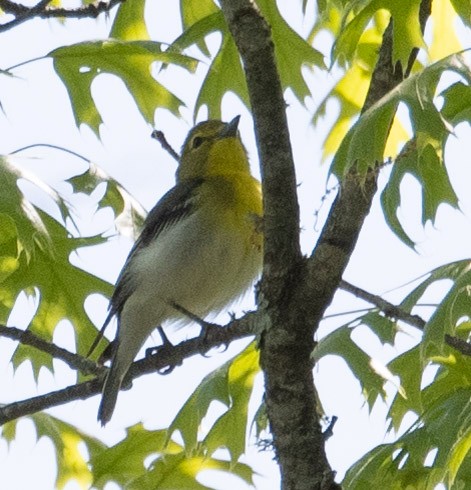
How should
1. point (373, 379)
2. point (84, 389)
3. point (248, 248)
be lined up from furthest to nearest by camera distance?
1. point (248, 248)
2. point (84, 389)
3. point (373, 379)

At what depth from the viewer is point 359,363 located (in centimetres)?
418

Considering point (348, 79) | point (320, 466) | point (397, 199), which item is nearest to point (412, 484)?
point (320, 466)

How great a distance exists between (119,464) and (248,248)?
1.43 m

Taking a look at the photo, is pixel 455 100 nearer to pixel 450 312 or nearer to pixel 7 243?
pixel 450 312

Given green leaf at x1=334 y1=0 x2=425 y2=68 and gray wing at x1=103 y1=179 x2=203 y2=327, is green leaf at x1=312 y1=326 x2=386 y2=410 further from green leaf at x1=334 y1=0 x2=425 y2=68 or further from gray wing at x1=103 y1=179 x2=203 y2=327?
gray wing at x1=103 y1=179 x2=203 y2=327

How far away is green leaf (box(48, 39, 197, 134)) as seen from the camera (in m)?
5.02

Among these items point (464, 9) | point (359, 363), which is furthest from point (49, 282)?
point (464, 9)

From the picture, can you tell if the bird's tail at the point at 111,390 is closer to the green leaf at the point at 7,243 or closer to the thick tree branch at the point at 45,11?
the green leaf at the point at 7,243

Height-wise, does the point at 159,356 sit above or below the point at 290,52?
below

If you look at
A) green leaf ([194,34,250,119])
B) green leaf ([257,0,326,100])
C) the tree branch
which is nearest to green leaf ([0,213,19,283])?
the tree branch

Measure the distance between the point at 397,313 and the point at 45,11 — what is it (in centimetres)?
218

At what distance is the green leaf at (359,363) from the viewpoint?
4.14 meters

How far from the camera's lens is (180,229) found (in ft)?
20.7

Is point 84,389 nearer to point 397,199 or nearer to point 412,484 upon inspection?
point 412,484
